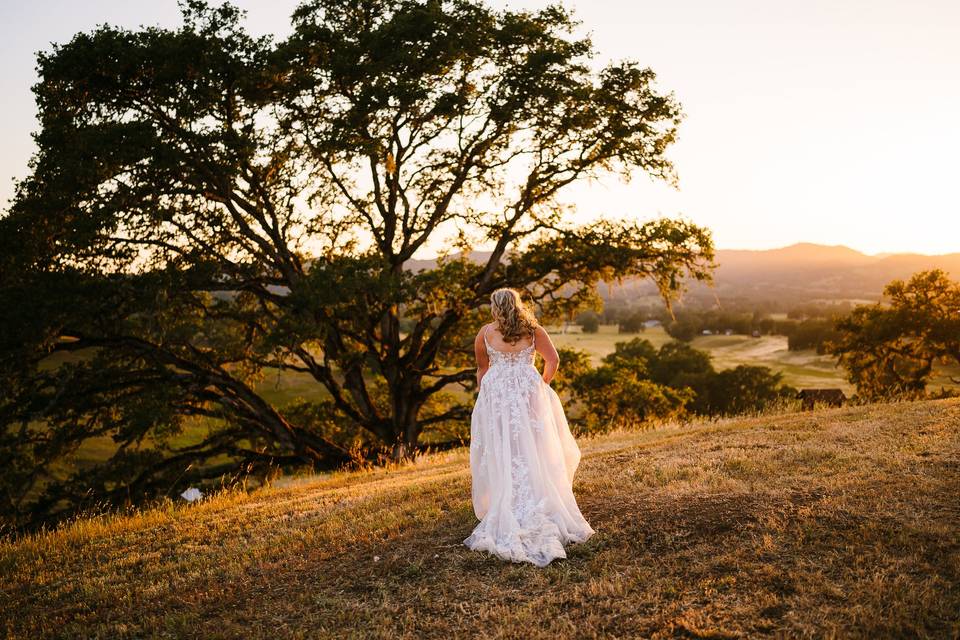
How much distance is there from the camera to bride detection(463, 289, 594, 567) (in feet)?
22.6

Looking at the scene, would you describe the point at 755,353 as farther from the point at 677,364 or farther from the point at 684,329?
the point at 677,364

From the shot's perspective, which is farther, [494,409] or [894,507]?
[494,409]

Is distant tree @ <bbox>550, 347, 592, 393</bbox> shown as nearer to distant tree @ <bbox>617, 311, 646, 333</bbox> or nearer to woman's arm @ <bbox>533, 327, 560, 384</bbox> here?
woman's arm @ <bbox>533, 327, 560, 384</bbox>

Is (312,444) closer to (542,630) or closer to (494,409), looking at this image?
(494,409)

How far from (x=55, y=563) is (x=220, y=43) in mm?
12467

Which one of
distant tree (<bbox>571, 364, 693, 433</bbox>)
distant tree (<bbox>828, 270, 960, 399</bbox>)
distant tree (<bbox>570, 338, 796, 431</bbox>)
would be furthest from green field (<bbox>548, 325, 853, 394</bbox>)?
distant tree (<bbox>571, 364, 693, 433</bbox>)

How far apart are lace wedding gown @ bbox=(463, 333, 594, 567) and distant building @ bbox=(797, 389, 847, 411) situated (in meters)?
10.4

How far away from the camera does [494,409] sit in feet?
24.1

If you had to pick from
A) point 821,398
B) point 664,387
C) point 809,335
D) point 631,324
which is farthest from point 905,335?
point 631,324

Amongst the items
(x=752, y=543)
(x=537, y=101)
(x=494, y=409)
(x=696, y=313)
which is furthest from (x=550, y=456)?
(x=696, y=313)

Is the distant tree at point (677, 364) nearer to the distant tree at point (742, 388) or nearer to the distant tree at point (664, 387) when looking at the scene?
the distant tree at point (664, 387)

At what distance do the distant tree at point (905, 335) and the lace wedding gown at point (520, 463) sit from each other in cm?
3026

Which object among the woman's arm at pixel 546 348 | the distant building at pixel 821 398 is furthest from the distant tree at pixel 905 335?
the woman's arm at pixel 546 348

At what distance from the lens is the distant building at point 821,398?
51.0ft
